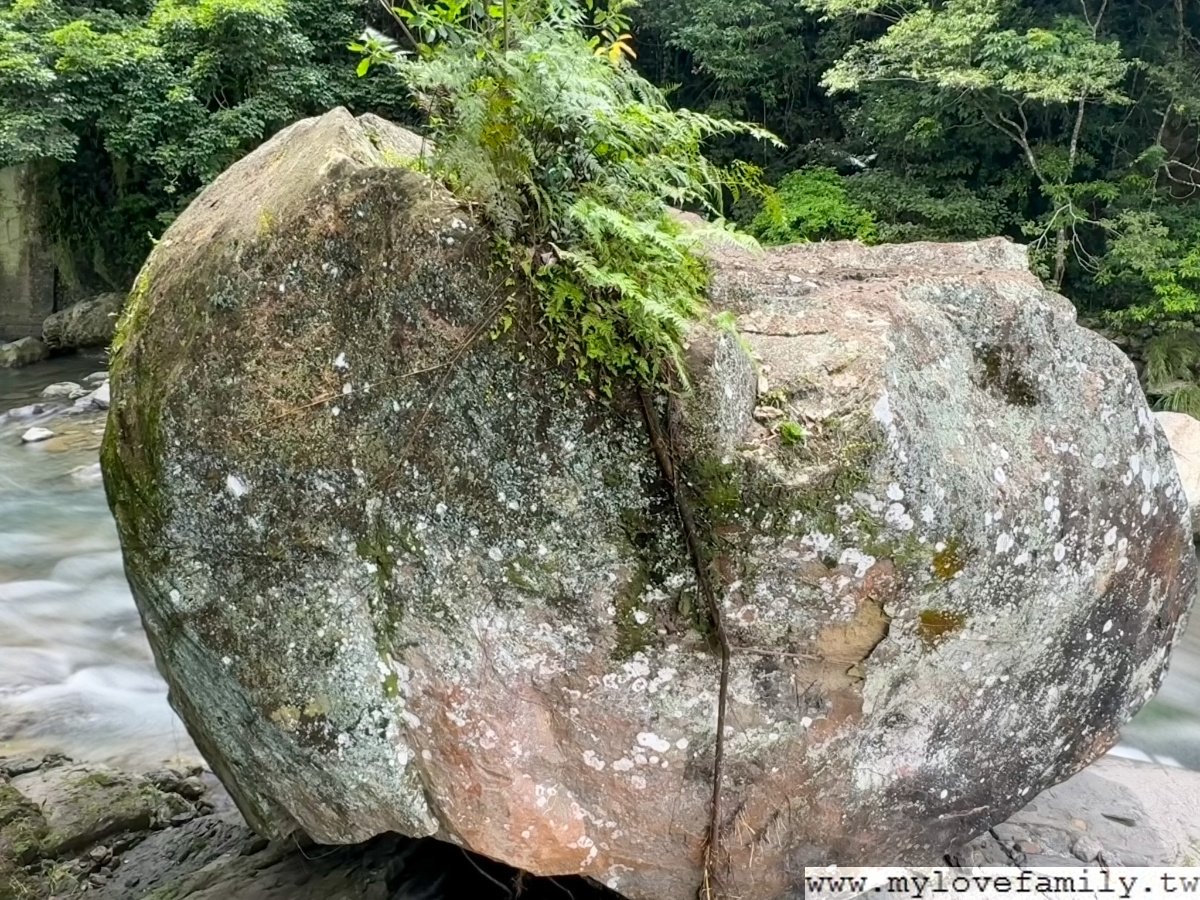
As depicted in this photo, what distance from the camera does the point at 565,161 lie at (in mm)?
2594

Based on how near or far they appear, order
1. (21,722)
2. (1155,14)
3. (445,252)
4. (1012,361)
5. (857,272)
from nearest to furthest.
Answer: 1. (445,252)
2. (1012,361)
3. (857,272)
4. (21,722)
5. (1155,14)

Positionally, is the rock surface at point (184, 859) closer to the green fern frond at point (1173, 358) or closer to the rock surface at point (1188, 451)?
the rock surface at point (1188, 451)

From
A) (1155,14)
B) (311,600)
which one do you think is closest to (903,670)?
(311,600)

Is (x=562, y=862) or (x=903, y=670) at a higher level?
(x=903, y=670)

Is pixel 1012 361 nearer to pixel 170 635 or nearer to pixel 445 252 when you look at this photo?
pixel 445 252

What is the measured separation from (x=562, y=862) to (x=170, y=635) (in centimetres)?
168

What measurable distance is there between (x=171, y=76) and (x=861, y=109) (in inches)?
444

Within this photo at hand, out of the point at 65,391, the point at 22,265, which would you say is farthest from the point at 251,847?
the point at 22,265

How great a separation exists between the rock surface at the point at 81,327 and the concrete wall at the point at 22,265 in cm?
108

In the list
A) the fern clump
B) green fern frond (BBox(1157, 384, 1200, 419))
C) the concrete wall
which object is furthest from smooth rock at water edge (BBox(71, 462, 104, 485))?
green fern frond (BBox(1157, 384, 1200, 419))

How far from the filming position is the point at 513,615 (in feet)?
9.44

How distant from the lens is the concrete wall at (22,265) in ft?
55.0

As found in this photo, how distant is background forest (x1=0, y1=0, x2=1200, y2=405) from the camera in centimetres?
1105

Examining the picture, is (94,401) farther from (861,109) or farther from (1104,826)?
(1104,826)
